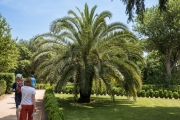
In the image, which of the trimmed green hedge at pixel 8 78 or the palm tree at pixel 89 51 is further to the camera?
the trimmed green hedge at pixel 8 78

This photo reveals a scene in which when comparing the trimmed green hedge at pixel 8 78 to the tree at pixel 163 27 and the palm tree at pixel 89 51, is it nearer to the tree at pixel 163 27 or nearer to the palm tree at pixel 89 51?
the palm tree at pixel 89 51

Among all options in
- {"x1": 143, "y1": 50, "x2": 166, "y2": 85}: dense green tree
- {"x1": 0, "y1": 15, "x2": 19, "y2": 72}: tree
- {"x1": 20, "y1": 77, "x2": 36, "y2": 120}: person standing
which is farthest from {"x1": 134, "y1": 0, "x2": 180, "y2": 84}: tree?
{"x1": 20, "y1": 77, "x2": 36, "y2": 120}: person standing

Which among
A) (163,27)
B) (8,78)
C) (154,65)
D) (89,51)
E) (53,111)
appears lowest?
(53,111)

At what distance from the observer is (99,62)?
1209 cm

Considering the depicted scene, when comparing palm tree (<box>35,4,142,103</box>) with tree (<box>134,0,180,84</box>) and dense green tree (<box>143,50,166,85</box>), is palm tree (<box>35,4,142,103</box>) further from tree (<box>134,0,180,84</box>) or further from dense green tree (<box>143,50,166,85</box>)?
dense green tree (<box>143,50,166,85</box>)

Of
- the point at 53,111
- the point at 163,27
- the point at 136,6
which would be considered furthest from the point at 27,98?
the point at 163,27

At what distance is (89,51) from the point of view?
13320 millimetres

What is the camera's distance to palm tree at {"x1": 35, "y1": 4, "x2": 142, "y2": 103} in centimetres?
1237

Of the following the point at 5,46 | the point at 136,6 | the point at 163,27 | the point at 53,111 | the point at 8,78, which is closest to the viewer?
the point at 53,111

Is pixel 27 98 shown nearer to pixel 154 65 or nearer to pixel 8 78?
pixel 8 78

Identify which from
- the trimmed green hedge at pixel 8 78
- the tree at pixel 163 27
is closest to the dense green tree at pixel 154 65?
the tree at pixel 163 27

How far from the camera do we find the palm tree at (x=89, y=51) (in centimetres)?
1237

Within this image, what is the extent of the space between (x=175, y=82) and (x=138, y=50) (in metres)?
17.3

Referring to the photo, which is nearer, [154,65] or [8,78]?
[8,78]
